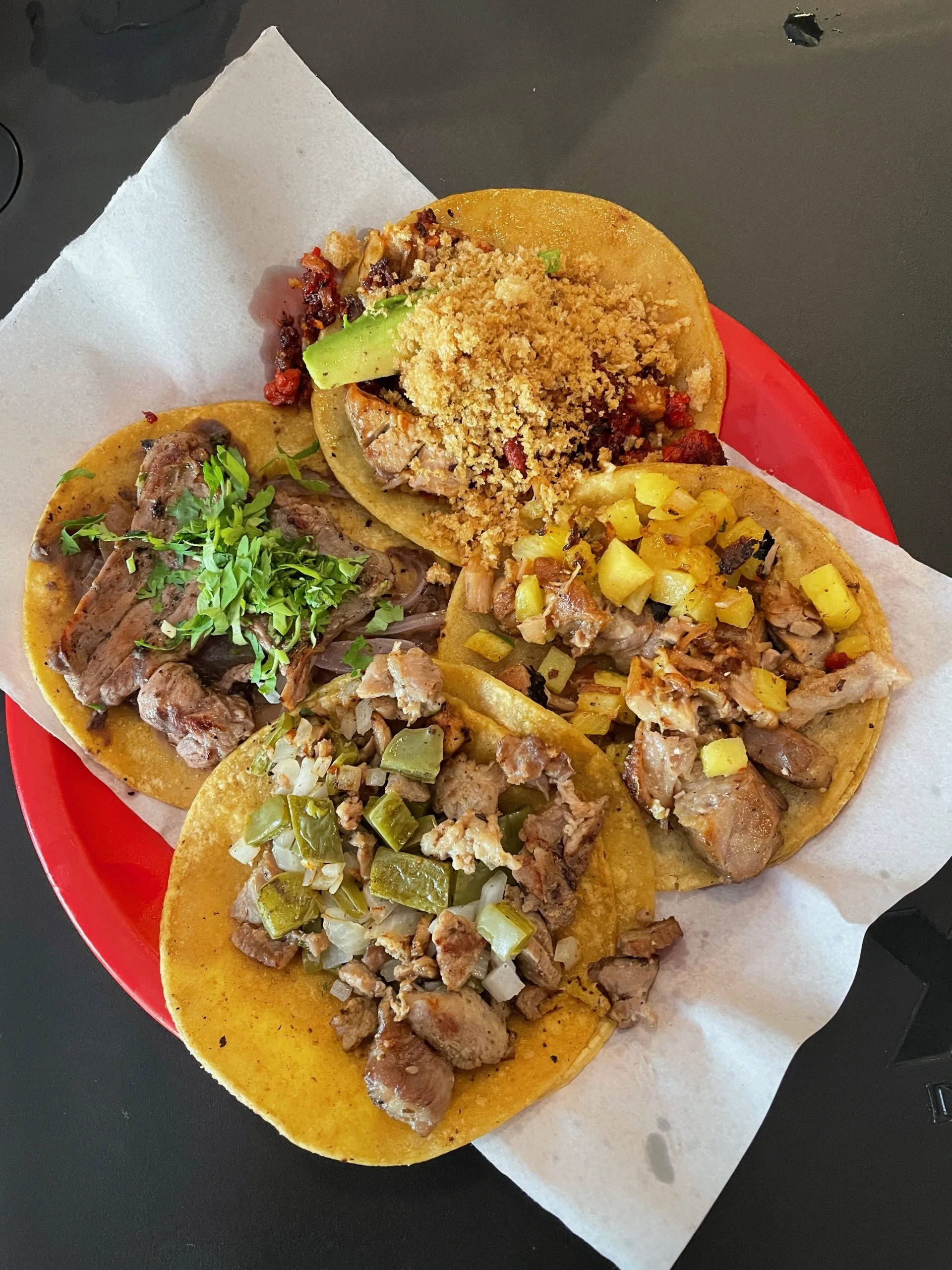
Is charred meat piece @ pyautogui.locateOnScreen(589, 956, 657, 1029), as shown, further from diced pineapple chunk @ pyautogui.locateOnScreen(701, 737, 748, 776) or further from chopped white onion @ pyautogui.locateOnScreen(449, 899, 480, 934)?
diced pineapple chunk @ pyautogui.locateOnScreen(701, 737, 748, 776)

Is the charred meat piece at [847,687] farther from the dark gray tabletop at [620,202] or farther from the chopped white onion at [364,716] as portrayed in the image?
the chopped white onion at [364,716]

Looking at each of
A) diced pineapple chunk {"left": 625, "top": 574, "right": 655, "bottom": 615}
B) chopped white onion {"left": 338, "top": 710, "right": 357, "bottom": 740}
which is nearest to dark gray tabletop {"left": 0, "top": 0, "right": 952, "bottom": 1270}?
diced pineapple chunk {"left": 625, "top": 574, "right": 655, "bottom": 615}

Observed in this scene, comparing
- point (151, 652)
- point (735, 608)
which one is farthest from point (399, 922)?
point (735, 608)

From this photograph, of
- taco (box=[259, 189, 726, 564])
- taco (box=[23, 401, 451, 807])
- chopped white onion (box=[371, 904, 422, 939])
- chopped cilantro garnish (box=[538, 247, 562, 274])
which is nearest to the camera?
chopped white onion (box=[371, 904, 422, 939])

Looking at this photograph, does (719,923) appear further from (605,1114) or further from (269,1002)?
(269,1002)

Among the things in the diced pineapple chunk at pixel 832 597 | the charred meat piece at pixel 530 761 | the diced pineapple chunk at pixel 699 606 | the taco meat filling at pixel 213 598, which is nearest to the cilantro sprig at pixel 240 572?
the taco meat filling at pixel 213 598

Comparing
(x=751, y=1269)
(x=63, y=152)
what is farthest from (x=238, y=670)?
(x=63, y=152)
